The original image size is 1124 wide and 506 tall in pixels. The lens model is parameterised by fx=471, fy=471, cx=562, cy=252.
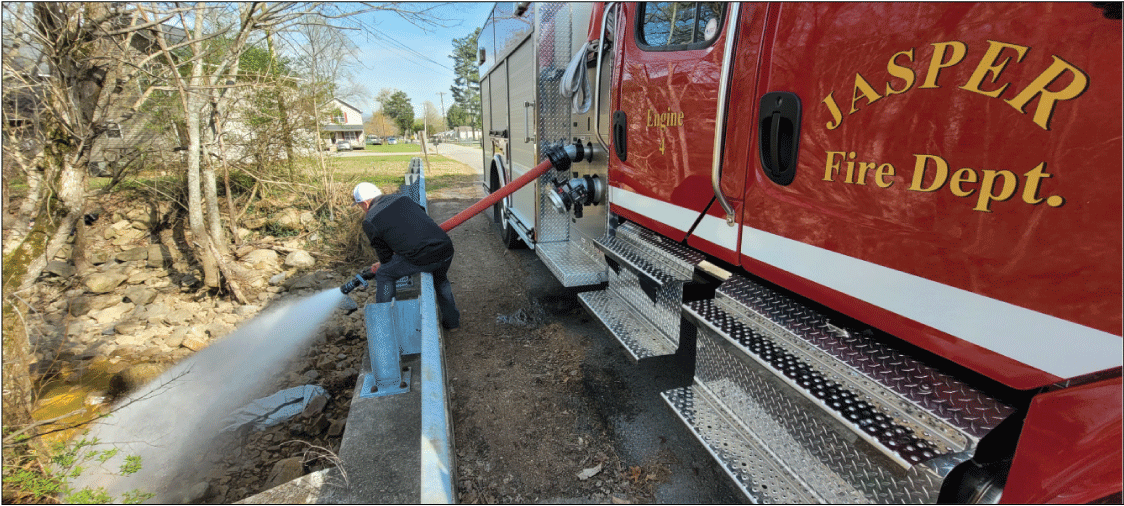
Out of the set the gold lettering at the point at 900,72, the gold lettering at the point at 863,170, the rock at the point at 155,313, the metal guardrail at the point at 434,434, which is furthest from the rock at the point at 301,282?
the gold lettering at the point at 900,72

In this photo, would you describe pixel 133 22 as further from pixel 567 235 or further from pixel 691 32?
pixel 691 32

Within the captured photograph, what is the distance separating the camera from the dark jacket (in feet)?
12.1

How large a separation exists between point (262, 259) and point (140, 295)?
4.77 feet

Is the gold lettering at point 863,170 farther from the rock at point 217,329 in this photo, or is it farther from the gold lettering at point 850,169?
the rock at point 217,329

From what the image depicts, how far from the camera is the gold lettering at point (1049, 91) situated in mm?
1031

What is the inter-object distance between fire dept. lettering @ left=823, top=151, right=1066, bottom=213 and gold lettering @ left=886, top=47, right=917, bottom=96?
21 cm

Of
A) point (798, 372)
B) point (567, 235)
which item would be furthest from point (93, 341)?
point (798, 372)

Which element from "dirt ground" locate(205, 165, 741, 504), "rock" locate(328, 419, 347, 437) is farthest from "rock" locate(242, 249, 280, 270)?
"rock" locate(328, 419, 347, 437)

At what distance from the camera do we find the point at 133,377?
13.8 ft

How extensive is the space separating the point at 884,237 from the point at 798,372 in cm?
55

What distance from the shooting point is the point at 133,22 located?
4.11m

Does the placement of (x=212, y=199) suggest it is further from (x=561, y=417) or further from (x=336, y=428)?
(x=561, y=417)

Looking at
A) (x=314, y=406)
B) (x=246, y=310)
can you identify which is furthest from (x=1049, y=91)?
(x=246, y=310)

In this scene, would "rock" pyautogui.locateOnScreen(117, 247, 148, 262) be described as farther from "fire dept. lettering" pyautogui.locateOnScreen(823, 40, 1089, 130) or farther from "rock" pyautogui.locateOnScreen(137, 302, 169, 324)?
"fire dept. lettering" pyautogui.locateOnScreen(823, 40, 1089, 130)
